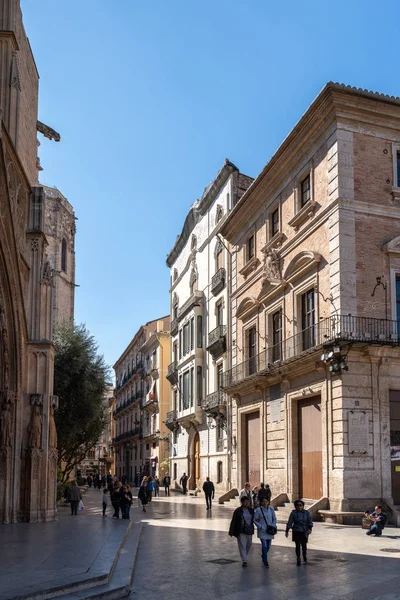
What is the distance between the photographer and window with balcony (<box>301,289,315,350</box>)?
25000 mm

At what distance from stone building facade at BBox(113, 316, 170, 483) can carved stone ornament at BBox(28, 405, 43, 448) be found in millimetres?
32638

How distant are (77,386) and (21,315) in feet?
41.7

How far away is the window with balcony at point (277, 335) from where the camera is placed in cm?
2820

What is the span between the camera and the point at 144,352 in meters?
65.6

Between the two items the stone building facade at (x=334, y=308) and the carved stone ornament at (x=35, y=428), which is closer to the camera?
the carved stone ornament at (x=35, y=428)

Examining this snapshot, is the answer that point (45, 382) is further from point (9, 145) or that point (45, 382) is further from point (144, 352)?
point (144, 352)

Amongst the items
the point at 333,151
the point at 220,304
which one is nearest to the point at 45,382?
the point at 333,151

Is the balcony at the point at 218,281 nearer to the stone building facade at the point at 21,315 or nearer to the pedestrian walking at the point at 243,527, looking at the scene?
the stone building facade at the point at 21,315

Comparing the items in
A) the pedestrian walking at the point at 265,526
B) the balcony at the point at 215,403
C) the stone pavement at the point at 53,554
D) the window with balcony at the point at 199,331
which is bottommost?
the stone pavement at the point at 53,554

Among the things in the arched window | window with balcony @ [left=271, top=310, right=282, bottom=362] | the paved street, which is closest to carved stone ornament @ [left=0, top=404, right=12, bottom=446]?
the paved street

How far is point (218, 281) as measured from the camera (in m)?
37.3

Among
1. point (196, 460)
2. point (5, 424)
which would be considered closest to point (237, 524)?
point (5, 424)

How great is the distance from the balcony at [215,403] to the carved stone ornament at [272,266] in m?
8.85

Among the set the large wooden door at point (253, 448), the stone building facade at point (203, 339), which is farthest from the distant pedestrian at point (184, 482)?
the large wooden door at point (253, 448)
